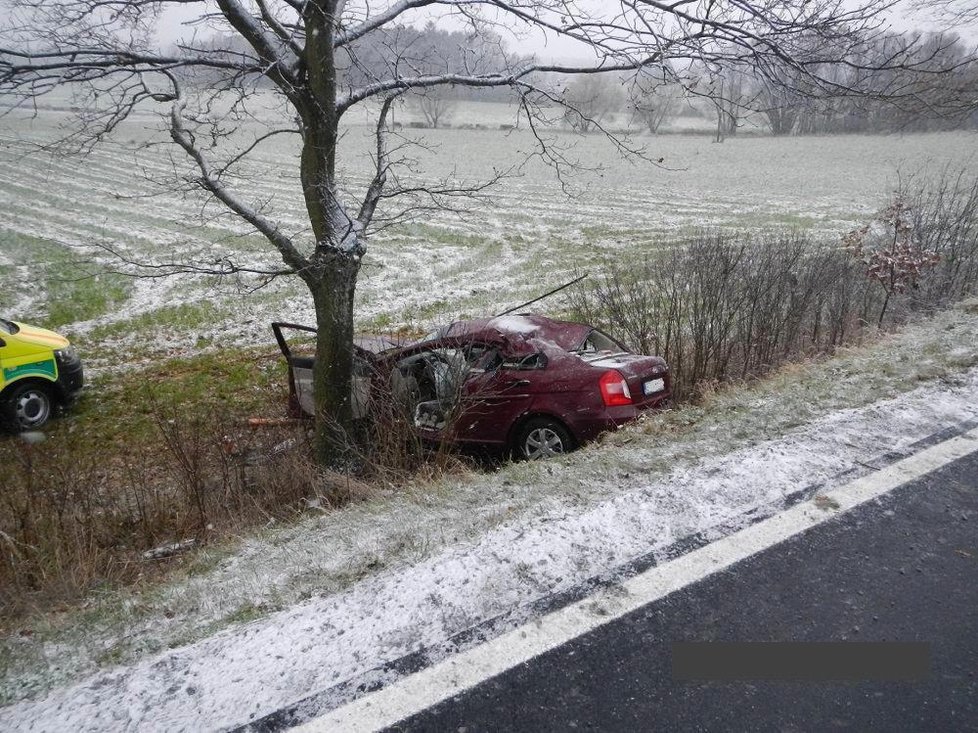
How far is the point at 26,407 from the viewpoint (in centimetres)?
962

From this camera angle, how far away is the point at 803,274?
36.4 ft

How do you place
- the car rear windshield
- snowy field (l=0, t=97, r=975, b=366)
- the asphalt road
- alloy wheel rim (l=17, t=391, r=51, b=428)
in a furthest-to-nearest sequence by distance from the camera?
snowy field (l=0, t=97, r=975, b=366), alloy wheel rim (l=17, t=391, r=51, b=428), the car rear windshield, the asphalt road

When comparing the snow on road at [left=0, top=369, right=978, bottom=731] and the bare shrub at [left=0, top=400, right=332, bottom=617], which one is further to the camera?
the bare shrub at [left=0, top=400, right=332, bottom=617]

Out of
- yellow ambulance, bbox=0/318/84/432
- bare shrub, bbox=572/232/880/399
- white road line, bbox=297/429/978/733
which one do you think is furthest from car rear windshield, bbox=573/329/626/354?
yellow ambulance, bbox=0/318/84/432

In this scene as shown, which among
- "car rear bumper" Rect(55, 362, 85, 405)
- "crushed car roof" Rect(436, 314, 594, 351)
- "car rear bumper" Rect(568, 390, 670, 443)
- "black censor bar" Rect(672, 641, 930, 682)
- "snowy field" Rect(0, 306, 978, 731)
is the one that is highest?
"crushed car roof" Rect(436, 314, 594, 351)

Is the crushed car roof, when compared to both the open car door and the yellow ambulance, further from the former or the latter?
the yellow ambulance

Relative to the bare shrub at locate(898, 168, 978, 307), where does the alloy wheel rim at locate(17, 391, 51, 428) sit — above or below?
below

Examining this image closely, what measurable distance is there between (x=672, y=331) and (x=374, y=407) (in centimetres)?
597

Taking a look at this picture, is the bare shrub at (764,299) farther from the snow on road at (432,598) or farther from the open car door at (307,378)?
the snow on road at (432,598)

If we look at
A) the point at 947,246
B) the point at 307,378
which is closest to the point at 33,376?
the point at 307,378

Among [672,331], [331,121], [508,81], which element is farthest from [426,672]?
[672,331]

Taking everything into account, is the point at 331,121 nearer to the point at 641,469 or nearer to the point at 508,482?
the point at 508,482

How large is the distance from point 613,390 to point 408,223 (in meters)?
20.9

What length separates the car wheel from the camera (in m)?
6.52
